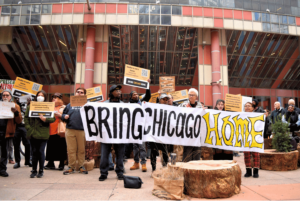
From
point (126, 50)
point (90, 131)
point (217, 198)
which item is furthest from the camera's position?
point (126, 50)

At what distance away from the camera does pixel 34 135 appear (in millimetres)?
5434

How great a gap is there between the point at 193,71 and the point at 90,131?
21.7m

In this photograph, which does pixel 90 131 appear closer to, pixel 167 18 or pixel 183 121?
pixel 183 121

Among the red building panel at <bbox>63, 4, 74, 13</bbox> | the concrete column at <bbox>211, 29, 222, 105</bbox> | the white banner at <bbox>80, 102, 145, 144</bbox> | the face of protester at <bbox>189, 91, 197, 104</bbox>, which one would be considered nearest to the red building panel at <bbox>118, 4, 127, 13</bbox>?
the red building panel at <bbox>63, 4, 74, 13</bbox>

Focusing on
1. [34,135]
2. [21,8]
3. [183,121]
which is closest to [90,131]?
[34,135]

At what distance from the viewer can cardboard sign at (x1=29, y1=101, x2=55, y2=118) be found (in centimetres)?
548

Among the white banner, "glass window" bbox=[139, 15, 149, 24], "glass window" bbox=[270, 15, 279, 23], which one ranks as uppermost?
"glass window" bbox=[270, 15, 279, 23]

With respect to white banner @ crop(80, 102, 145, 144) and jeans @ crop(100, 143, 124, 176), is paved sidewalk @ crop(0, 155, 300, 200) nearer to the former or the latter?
jeans @ crop(100, 143, 124, 176)

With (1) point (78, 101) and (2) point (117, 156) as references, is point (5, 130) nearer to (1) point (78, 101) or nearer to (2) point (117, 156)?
(1) point (78, 101)

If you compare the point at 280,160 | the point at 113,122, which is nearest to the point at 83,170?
the point at 113,122

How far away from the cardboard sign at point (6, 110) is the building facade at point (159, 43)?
44.2 ft

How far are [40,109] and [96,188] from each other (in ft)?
8.13

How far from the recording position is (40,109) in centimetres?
552

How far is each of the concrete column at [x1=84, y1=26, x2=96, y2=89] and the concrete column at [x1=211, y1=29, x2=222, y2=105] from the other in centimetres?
1063
